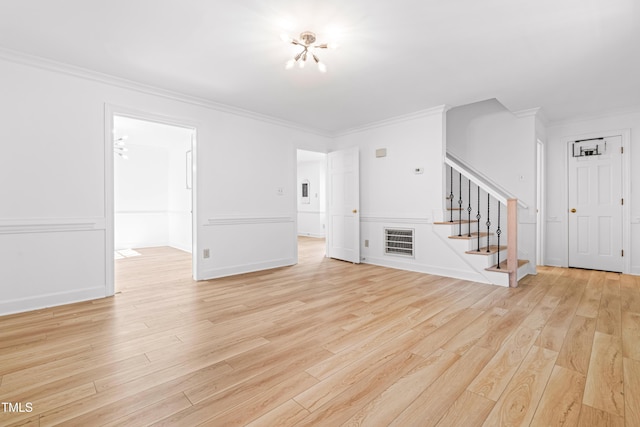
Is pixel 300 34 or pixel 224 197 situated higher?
pixel 300 34

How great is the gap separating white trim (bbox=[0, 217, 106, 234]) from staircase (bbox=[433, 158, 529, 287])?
174 inches

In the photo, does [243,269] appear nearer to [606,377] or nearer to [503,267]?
[503,267]

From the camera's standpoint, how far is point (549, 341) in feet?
7.41

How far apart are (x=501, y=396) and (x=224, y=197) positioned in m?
3.86

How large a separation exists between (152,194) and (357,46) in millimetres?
6894

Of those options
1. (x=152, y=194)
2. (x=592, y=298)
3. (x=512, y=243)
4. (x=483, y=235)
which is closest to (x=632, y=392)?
(x=592, y=298)

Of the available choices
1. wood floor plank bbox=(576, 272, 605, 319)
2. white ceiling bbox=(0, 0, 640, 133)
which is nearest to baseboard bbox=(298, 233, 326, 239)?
white ceiling bbox=(0, 0, 640, 133)

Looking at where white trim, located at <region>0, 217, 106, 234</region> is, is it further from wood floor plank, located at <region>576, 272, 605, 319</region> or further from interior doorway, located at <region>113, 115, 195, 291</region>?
wood floor plank, located at <region>576, 272, 605, 319</region>

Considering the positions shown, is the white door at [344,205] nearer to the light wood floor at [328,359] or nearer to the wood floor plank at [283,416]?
the light wood floor at [328,359]

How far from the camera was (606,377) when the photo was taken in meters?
1.78

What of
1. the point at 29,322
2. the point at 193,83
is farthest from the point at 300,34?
the point at 29,322

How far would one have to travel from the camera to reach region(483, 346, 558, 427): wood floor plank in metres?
1.43

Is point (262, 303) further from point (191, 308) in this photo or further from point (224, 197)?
point (224, 197)

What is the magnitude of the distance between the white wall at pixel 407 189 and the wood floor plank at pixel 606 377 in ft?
6.21
